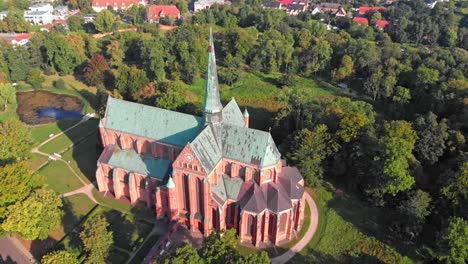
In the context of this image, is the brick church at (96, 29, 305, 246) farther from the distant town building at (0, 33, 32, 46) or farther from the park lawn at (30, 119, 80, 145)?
the distant town building at (0, 33, 32, 46)

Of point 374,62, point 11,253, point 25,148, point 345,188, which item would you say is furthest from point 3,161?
point 374,62

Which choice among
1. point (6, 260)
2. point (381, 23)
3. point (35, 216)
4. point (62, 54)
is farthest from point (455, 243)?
point (381, 23)

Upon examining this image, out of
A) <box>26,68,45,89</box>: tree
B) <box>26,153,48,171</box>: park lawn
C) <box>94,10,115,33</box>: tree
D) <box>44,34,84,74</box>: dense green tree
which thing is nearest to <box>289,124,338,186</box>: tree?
<box>26,153,48,171</box>: park lawn

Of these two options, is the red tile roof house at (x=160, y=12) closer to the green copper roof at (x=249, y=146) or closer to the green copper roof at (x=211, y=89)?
the green copper roof at (x=211, y=89)

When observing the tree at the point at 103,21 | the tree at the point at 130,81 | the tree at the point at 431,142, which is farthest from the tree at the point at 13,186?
the tree at the point at 103,21

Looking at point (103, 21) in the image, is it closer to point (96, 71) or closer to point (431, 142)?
point (96, 71)

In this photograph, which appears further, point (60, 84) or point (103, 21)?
point (103, 21)

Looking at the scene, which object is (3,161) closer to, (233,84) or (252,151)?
(252,151)
